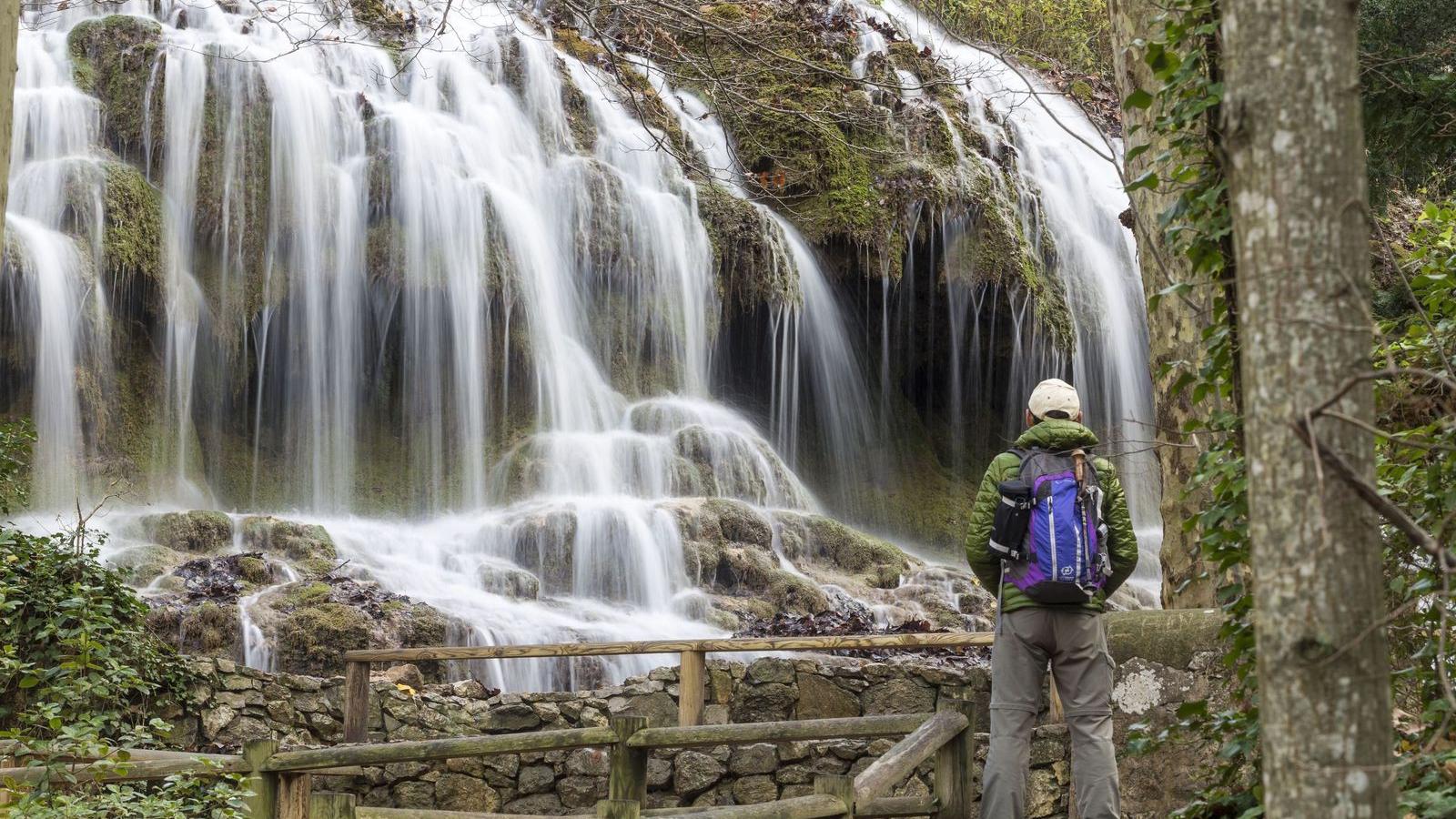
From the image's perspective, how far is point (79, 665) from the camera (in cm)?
544

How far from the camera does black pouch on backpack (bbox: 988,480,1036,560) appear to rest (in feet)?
15.6

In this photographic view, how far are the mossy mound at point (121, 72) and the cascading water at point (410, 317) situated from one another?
0.11 m

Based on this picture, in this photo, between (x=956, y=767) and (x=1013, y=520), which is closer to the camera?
(x=1013, y=520)

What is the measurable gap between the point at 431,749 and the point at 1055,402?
9.31ft

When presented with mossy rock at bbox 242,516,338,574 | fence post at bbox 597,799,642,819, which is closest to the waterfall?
mossy rock at bbox 242,516,338,574

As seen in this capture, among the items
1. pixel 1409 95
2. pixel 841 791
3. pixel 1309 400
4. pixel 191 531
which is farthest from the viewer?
pixel 191 531

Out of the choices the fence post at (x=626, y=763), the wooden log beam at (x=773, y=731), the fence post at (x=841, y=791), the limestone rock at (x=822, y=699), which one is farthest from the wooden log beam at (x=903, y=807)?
the limestone rock at (x=822, y=699)

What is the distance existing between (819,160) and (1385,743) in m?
16.1

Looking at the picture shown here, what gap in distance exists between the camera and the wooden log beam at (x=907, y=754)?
5230 millimetres

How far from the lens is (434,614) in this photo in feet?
36.9

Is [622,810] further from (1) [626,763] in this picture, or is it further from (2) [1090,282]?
(2) [1090,282]

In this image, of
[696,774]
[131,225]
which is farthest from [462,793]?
[131,225]

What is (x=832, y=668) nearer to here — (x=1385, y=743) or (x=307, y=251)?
(x=1385, y=743)

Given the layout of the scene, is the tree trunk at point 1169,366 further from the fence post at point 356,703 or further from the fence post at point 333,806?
the fence post at point 356,703
